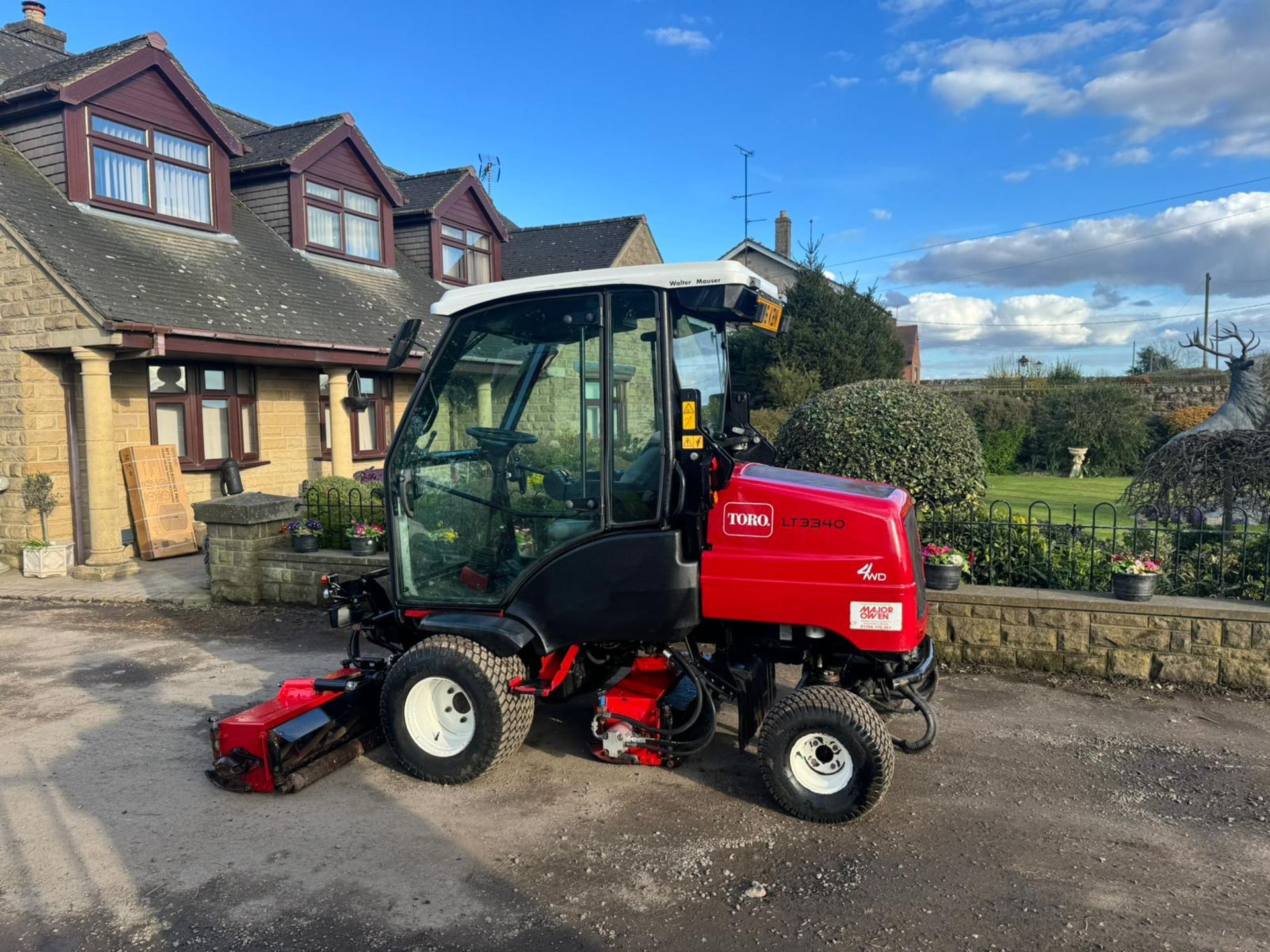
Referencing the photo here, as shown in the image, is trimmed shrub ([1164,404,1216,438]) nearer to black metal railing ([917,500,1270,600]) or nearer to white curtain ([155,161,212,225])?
black metal railing ([917,500,1270,600])

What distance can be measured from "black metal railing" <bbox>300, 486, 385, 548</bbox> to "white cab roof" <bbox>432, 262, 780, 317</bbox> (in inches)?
168

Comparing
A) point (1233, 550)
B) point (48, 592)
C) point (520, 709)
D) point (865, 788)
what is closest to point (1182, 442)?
point (1233, 550)

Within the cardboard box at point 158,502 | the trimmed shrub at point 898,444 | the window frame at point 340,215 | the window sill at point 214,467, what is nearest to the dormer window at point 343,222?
the window frame at point 340,215

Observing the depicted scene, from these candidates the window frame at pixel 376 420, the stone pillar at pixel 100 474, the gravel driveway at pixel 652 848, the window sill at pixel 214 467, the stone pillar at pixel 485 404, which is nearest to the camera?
the gravel driveway at pixel 652 848

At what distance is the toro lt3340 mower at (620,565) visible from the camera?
12.6 feet

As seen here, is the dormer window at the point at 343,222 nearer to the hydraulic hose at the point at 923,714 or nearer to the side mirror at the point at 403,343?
the side mirror at the point at 403,343

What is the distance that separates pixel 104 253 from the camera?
10.5 metres

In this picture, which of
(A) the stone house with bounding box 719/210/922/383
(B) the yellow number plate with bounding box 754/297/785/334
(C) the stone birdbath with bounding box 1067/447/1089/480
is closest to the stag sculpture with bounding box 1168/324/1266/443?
(C) the stone birdbath with bounding box 1067/447/1089/480

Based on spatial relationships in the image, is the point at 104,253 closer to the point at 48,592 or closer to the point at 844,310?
the point at 48,592

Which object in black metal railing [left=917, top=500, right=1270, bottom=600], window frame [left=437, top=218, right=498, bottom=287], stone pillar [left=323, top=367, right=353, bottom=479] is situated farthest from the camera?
window frame [left=437, top=218, right=498, bottom=287]

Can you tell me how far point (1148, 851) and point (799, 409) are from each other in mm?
4993

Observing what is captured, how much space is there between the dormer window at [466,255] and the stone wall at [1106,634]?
549 inches

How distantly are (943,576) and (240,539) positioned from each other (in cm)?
618

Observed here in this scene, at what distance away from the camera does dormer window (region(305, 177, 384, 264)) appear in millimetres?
14836
